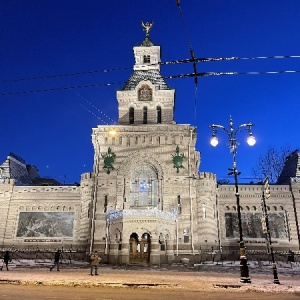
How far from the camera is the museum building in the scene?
3036cm

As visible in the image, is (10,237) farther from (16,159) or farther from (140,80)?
(140,80)

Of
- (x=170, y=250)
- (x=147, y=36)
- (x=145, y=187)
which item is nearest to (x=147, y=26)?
(x=147, y=36)

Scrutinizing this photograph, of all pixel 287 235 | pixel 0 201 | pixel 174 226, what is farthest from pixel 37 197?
pixel 287 235

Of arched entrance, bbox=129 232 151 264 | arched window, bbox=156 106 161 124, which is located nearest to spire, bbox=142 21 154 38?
arched window, bbox=156 106 161 124

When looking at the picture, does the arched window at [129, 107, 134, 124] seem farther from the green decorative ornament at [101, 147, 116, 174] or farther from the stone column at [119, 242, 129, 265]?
the stone column at [119, 242, 129, 265]

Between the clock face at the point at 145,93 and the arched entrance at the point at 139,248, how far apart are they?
16.1 meters

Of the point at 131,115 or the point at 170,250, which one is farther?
the point at 131,115

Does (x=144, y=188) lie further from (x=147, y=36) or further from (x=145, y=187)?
(x=147, y=36)

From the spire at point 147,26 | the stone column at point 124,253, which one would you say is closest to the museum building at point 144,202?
the stone column at point 124,253

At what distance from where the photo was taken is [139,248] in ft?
99.8

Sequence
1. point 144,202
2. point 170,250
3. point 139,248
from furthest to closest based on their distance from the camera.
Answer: point 144,202 < point 139,248 < point 170,250

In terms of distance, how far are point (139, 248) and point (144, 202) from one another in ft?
14.9

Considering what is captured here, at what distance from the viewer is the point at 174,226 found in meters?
30.6

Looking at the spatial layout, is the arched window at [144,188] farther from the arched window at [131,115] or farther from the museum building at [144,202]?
the arched window at [131,115]
